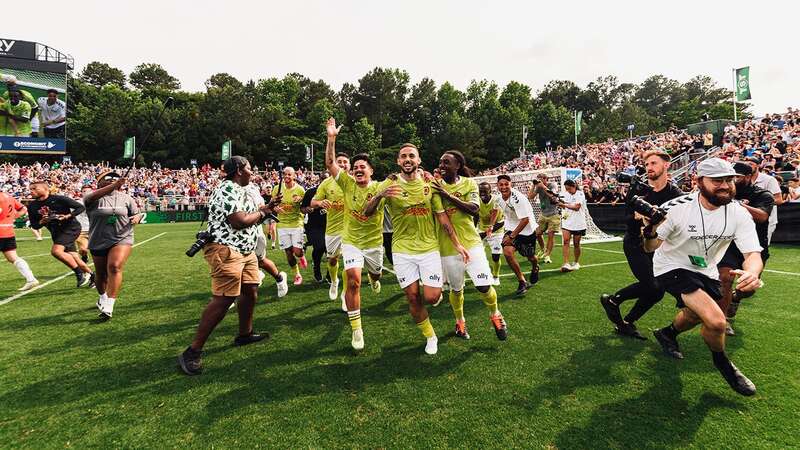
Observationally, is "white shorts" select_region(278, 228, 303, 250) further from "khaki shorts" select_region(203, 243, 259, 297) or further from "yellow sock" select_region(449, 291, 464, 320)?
"yellow sock" select_region(449, 291, 464, 320)

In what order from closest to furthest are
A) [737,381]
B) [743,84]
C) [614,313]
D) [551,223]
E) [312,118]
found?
1. [737,381]
2. [614,313]
3. [551,223]
4. [743,84]
5. [312,118]

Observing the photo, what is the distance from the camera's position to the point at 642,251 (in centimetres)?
512

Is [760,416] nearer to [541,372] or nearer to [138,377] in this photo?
[541,372]

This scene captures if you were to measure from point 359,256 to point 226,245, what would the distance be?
1615mm

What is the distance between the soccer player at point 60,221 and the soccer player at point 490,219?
7.07 metres

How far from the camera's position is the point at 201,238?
14.1 ft

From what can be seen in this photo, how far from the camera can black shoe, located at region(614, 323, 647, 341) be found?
200 inches

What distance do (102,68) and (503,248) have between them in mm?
92175

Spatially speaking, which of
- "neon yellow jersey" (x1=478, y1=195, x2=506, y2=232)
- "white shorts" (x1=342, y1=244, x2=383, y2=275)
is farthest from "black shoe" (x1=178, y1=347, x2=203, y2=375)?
"neon yellow jersey" (x1=478, y1=195, x2=506, y2=232)

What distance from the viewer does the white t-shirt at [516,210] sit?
26.2 ft

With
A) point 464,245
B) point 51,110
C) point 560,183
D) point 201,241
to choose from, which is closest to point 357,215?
point 464,245

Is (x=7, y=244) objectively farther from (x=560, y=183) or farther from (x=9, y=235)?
(x=560, y=183)

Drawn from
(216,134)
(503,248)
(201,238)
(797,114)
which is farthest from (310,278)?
(216,134)

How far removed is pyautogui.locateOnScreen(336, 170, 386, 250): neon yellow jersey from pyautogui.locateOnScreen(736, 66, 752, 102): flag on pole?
109 ft
